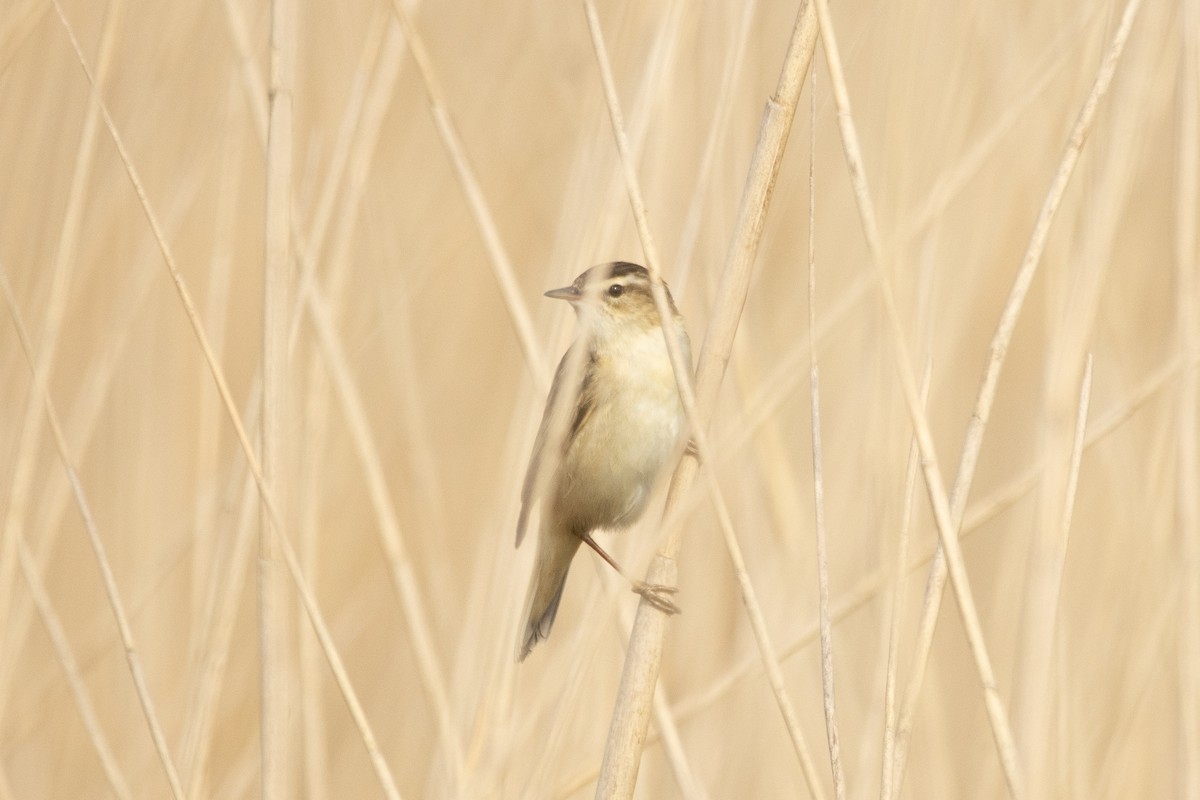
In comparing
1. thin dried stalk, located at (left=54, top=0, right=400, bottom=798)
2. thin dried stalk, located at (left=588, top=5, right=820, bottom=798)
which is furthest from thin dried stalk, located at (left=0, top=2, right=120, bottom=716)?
thin dried stalk, located at (left=588, top=5, right=820, bottom=798)

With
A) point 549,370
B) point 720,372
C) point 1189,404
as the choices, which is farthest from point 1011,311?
point 549,370

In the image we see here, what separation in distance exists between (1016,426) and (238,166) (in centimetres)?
213

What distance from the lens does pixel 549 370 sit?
1880mm

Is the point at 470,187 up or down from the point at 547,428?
up

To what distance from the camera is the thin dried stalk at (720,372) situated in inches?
56.0

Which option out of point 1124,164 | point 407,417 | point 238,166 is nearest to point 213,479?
point 407,417

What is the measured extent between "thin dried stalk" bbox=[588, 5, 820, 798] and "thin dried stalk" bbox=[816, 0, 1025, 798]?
11 centimetres

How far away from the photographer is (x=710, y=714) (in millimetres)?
2561

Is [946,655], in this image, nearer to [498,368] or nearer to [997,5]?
[498,368]

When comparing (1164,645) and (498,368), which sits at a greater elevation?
(498,368)

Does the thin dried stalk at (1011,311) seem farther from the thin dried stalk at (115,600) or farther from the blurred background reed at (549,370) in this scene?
the thin dried stalk at (115,600)

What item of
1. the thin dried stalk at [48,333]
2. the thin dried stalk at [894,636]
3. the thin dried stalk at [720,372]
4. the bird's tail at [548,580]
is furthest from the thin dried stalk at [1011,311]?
the thin dried stalk at [48,333]

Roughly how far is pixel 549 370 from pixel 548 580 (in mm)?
775

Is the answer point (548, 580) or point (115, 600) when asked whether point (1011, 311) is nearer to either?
point (115, 600)
